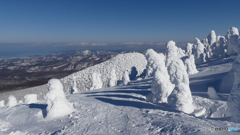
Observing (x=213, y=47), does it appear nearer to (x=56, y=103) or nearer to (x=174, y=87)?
(x=174, y=87)

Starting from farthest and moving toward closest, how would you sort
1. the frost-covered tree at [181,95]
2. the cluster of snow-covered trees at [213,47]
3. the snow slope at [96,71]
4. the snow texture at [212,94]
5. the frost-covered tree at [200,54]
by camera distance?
the snow slope at [96,71]
the frost-covered tree at [200,54]
the cluster of snow-covered trees at [213,47]
the snow texture at [212,94]
the frost-covered tree at [181,95]

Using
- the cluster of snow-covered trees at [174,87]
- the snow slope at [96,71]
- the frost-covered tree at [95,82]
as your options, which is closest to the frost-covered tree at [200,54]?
the snow slope at [96,71]

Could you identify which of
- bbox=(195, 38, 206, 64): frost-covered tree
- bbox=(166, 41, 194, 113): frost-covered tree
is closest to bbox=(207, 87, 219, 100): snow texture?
bbox=(166, 41, 194, 113): frost-covered tree

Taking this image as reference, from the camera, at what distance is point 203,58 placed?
1967 inches

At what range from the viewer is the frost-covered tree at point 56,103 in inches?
504

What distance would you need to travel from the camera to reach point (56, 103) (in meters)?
13.1

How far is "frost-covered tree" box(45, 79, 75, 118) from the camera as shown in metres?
12.8

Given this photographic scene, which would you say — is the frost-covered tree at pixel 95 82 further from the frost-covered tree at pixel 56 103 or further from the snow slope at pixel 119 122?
the frost-covered tree at pixel 56 103

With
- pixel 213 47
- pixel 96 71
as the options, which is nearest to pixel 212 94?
pixel 96 71

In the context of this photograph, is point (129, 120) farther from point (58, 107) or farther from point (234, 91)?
point (234, 91)

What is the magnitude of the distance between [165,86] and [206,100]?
5.37 meters

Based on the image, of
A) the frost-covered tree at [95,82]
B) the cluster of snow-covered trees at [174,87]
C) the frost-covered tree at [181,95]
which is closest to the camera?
the frost-covered tree at [181,95]

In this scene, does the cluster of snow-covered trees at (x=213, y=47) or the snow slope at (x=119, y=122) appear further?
the cluster of snow-covered trees at (x=213, y=47)

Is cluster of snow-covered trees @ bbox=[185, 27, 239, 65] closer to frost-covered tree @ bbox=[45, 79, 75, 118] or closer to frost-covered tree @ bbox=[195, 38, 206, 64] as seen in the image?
frost-covered tree @ bbox=[195, 38, 206, 64]
